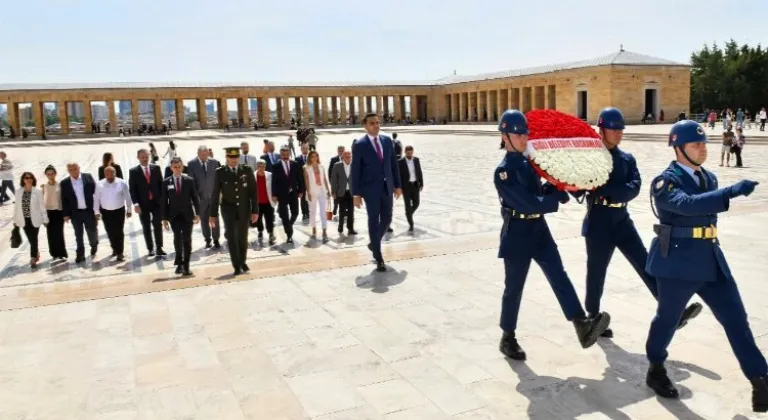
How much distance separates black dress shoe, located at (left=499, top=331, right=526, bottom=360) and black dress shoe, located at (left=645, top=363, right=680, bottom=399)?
35.5 inches

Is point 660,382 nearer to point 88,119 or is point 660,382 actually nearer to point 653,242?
point 653,242

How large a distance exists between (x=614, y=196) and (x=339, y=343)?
239 centimetres

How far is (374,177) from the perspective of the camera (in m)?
7.72

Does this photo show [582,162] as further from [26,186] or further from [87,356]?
[26,186]

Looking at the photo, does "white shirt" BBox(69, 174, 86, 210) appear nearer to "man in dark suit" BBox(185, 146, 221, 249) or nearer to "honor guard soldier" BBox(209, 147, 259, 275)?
"man in dark suit" BBox(185, 146, 221, 249)

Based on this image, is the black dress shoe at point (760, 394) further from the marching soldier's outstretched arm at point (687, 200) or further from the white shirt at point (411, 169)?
the white shirt at point (411, 169)

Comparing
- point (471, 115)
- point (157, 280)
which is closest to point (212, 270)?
point (157, 280)

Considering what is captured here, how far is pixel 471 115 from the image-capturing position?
69438 mm

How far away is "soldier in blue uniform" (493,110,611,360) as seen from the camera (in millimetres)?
4355

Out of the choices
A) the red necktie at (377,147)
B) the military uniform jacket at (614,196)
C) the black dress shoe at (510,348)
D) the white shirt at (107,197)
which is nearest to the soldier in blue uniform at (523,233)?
the black dress shoe at (510,348)

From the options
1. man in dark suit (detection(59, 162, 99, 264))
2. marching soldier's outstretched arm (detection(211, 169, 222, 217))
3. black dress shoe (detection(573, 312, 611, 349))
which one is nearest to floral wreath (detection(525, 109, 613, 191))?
black dress shoe (detection(573, 312, 611, 349))

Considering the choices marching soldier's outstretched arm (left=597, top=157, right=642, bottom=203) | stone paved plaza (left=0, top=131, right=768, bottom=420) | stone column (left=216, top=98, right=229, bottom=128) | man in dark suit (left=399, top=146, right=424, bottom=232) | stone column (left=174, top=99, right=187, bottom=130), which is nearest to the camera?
stone paved plaza (left=0, top=131, right=768, bottom=420)

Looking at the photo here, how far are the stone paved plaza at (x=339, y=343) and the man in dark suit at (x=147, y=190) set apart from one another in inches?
22.6

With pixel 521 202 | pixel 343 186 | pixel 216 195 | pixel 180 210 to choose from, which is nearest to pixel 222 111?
pixel 343 186
